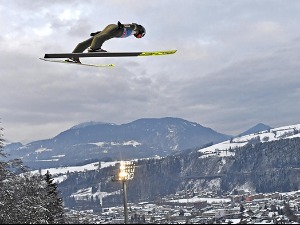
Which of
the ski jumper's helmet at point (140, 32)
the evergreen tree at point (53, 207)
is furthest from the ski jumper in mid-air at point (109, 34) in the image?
the evergreen tree at point (53, 207)

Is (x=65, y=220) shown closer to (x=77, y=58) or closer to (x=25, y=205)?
(x=25, y=205)

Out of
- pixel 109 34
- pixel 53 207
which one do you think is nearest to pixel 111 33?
pixel 109 34

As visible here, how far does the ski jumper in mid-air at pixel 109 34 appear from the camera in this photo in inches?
622

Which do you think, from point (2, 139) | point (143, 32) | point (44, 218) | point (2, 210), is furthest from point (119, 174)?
point (143, 32)

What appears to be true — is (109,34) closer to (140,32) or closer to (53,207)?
(140,32)

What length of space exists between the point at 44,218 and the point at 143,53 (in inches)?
471

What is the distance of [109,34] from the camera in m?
15.8

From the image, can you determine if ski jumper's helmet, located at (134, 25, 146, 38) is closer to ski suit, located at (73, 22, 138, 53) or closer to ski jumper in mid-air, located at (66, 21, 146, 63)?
ski jumper in mid-air, located at (66, 21, 146, 63)

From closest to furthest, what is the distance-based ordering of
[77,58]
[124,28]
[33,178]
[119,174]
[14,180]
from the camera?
[124,28] < [77,58] < [119,174] < [14,180] < [33,178]

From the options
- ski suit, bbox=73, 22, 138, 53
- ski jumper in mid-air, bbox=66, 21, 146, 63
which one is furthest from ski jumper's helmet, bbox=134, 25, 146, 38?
ski suit, bbox=73, 22, 138, 53

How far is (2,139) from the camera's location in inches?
1140

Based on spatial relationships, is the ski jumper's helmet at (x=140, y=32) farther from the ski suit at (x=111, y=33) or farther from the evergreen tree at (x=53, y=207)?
the evergreen tree at (x=53, y=207)

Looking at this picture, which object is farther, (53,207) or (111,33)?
(53,207)

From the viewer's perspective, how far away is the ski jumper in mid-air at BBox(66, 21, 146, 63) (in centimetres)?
1579
